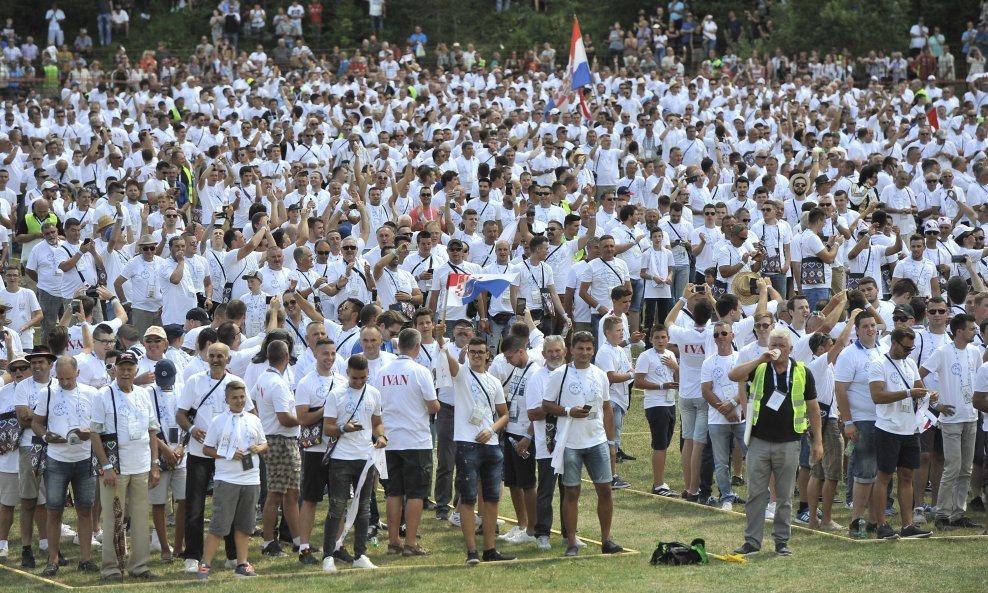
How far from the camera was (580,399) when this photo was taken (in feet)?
41.6

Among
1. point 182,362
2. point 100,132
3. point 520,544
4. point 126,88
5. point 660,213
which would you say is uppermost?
point 126,88

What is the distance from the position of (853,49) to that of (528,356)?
32723 millimetres

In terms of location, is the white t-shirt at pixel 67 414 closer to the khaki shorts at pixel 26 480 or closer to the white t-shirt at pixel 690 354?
the khaki shorts at pixel 26 480

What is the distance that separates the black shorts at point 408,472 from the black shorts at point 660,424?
127 inches

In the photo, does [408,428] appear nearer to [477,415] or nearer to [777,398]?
[477,415]

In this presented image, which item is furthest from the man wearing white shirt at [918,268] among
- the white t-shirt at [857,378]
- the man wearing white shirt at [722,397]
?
the white t-shirt at [857,378]

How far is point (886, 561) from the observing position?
41.7 feet

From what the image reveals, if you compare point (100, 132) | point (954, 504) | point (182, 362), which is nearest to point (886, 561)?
point (954, 504)

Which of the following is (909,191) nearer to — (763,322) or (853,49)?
(763,322)

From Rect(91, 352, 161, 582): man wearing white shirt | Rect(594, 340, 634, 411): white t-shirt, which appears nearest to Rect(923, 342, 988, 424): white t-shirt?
Rect(594, 340, 634, 411): white t-shirt

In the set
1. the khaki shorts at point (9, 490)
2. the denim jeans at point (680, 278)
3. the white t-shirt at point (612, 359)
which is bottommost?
the khaki shorts at point (9, 490)

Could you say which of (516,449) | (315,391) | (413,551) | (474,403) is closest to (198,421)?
(315,391)

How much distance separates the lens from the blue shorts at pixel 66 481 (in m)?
12.6

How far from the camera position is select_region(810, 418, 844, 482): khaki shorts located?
1381 centimetres
